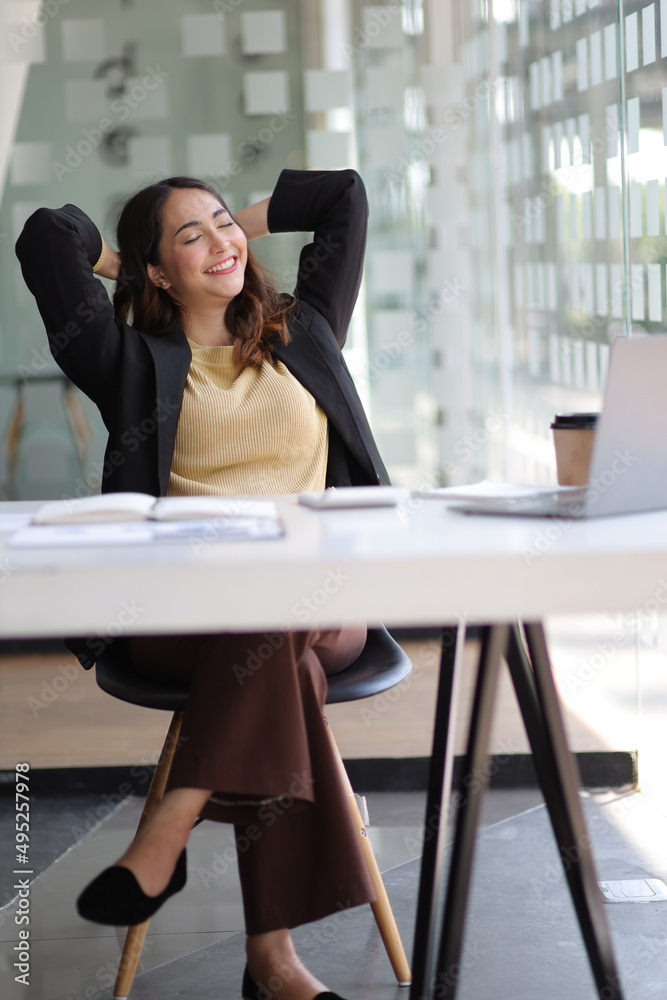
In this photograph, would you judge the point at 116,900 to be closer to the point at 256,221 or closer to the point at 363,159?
the point at 256,221

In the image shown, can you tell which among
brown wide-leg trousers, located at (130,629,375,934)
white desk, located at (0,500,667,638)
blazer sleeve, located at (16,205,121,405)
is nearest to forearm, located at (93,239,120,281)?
blazer sleeve, located at (16,205,121,405)

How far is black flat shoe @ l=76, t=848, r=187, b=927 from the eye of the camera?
118 cm

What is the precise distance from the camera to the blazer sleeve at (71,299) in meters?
1.74

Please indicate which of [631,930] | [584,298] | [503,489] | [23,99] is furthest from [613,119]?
[23,99]

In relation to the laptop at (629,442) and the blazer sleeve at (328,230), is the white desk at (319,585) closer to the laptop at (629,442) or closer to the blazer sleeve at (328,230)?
the laptop at (629,442)

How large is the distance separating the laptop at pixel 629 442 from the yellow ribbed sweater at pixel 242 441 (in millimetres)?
613

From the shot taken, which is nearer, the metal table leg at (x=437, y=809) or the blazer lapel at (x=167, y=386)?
the metal table leg at (x=437, y=809)

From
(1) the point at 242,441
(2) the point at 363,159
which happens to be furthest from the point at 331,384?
(2) the point at 363,159

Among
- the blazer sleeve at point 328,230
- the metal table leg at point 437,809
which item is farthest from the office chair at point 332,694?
the blazer sleeve at point 328,230

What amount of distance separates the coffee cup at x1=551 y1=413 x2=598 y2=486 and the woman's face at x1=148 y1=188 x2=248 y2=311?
72cm

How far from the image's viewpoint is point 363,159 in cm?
390

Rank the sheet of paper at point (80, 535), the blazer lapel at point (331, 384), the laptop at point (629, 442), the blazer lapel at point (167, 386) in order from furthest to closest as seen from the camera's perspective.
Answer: the blazer lapel at point (331, 384), the blazer lapel at point (167, 386), the laptop at point (629, 442), the sheet of paper at point (80, 535)

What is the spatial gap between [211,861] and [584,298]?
1562mm

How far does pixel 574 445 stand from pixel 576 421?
0.03 m
